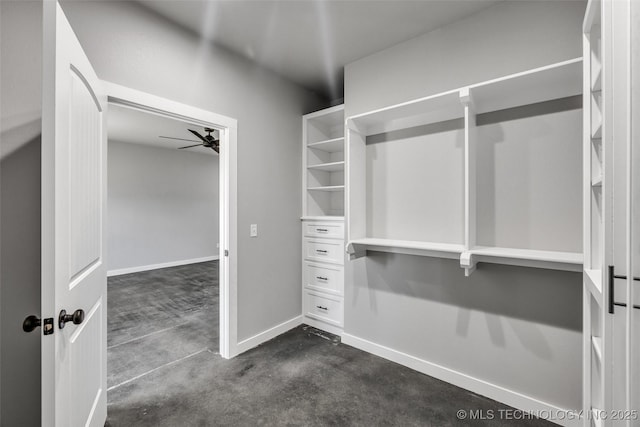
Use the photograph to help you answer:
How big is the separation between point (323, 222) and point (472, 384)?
6.18ft

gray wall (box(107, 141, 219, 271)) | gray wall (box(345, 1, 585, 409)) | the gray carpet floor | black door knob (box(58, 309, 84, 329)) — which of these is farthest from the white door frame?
gray wall (box(107, 141, 219, 271))

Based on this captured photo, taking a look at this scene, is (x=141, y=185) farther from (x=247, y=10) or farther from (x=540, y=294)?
(x=540, y=294)

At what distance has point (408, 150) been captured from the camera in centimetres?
240

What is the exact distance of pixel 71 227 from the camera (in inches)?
45.1

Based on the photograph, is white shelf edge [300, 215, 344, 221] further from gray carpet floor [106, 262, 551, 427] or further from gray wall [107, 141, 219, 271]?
gray wall [107, 141, 219, 271]

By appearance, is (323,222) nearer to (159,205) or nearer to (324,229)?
(324,229)

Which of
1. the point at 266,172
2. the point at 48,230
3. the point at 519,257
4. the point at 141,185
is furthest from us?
the point at 141,185

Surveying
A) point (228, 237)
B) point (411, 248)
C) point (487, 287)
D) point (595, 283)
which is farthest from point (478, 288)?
point (228, 237)

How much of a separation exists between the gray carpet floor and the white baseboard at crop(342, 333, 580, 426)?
51 mm

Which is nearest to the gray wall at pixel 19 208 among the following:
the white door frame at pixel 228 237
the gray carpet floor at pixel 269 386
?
the gray carpet floor at pixel 269 386

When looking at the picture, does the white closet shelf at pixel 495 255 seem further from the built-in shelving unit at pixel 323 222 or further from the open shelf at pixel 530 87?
the open shelf at pixel 530 87

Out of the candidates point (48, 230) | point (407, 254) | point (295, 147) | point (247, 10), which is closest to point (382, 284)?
point (407, 254)

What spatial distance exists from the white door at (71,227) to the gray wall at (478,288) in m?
2.00

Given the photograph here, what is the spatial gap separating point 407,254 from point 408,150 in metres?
0.90
